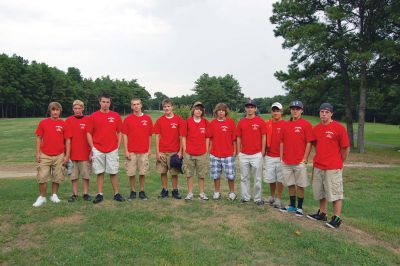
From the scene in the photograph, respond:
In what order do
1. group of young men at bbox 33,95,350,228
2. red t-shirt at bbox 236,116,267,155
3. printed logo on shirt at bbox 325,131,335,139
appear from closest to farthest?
printed logo on shirt at bbox 325,131,335,139, group of young men at bbox 33,95,350,228, red t-shirt at bbox 236,116,267,155

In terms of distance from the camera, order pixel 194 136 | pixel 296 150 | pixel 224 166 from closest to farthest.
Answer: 1. pixel 296 150
2. pixel 194 136
3. pixel 224 166

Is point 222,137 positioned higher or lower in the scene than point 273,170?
higher

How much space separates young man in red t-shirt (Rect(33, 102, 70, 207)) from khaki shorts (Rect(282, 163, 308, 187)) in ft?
13.9

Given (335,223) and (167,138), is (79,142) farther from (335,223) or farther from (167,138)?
(335,223)

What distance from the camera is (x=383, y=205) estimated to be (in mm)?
9539

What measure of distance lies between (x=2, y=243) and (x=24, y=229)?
0.46m

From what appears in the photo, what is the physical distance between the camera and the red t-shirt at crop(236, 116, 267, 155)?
282 inches

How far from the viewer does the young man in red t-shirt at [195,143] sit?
7.23m

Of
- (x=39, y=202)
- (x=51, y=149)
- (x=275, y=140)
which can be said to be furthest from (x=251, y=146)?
(x=39, y=202)

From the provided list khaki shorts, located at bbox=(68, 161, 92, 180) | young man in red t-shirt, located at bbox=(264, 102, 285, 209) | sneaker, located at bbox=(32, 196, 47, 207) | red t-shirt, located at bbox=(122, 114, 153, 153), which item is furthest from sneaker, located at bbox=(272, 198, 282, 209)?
sneaker, located at bbox=(32, 196, 47, 207)

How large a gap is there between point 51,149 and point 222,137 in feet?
11.0

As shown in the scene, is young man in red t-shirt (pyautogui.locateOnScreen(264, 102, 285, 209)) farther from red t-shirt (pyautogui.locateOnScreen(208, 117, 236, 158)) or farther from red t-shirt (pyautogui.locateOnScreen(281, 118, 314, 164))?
red t-shirt (pyautogui.locateOnScreen(208, 117, 236, 158))

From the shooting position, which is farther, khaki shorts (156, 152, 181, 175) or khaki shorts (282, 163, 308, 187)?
khaki shorts (156, 152, 181, 175)

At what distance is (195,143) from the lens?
23.7ft
